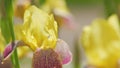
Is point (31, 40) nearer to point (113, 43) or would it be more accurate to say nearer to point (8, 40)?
point (8, 40)

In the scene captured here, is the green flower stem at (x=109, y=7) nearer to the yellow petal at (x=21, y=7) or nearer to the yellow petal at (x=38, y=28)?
the yellow petal at (x=21, y=7)

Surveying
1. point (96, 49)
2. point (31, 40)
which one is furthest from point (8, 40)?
point (96, 49)

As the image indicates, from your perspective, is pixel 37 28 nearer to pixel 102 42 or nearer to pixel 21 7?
pixel 21 7

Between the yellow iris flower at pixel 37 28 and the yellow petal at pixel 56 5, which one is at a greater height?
the yellow iris flower at pixel 37 28

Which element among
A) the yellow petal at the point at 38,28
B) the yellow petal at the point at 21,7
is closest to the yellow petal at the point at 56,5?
the yellow petal at the point at 21,7

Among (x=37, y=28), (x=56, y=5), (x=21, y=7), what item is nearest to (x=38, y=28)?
(x=37, y=28)
